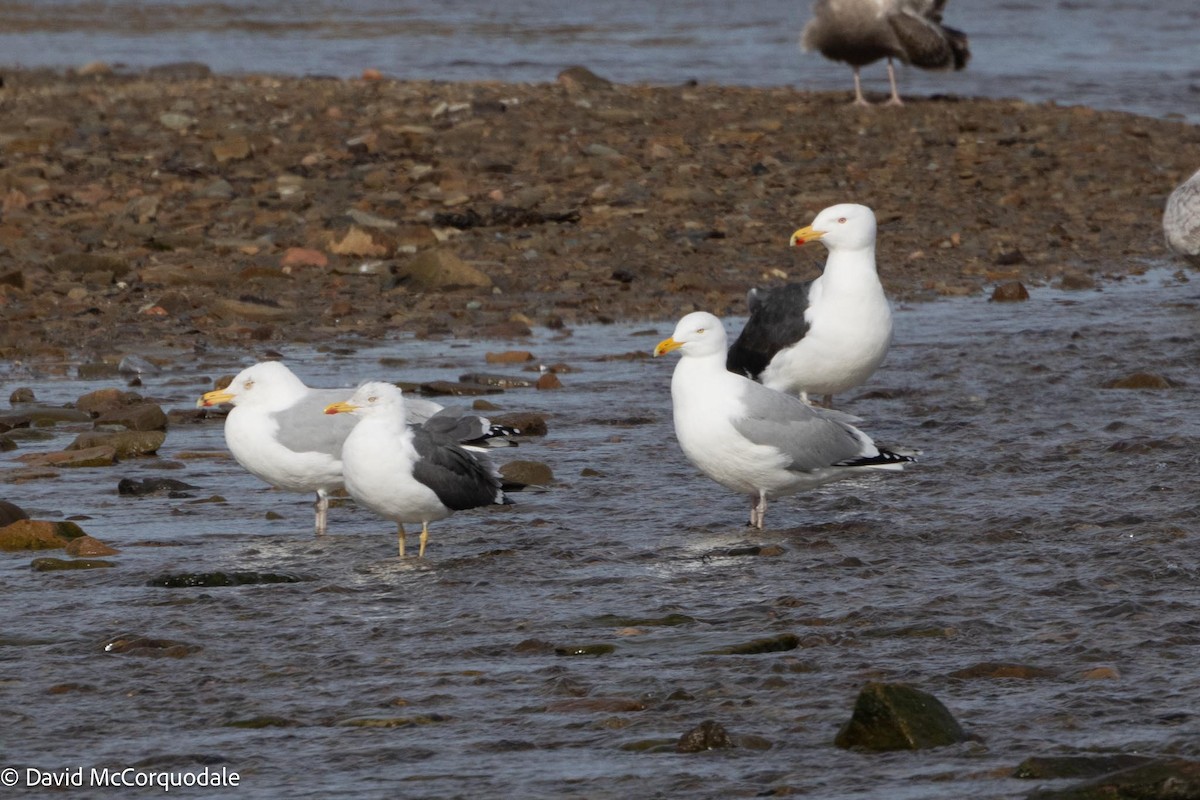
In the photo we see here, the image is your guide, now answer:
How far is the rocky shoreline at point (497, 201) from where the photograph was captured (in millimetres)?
11977

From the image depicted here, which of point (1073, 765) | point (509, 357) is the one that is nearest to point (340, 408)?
point (509, 357)

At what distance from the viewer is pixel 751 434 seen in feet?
23.5

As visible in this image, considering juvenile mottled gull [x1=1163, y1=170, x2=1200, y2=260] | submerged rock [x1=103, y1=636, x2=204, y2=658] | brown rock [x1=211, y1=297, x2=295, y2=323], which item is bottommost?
submerged rock [x1=103, y1=636, x2=204, y2=658]

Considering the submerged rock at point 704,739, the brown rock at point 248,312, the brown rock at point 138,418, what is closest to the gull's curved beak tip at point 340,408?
the brown rock at point 138,418

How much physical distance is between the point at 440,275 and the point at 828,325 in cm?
416

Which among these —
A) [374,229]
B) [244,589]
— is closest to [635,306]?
[374,229]

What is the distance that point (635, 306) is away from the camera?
1198cm

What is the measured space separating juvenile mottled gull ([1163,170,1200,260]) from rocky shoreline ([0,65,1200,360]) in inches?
24.3

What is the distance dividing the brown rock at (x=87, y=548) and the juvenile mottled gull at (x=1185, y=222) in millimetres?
7925

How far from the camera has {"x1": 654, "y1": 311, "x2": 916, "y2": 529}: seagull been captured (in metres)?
7.18

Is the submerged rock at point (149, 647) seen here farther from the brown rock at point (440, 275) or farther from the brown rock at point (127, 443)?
the brown rock at point (440, 275)

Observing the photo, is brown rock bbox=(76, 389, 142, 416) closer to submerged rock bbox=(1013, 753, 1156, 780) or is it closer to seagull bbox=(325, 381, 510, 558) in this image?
seagull bbox=(325, 381, 510, 558)

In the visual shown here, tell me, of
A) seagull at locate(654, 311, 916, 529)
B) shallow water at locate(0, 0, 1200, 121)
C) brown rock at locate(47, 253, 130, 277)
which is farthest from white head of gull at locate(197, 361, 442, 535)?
shallow water at locate(0, 0, 1200, 121)

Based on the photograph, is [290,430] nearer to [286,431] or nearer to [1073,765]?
[286,431]
